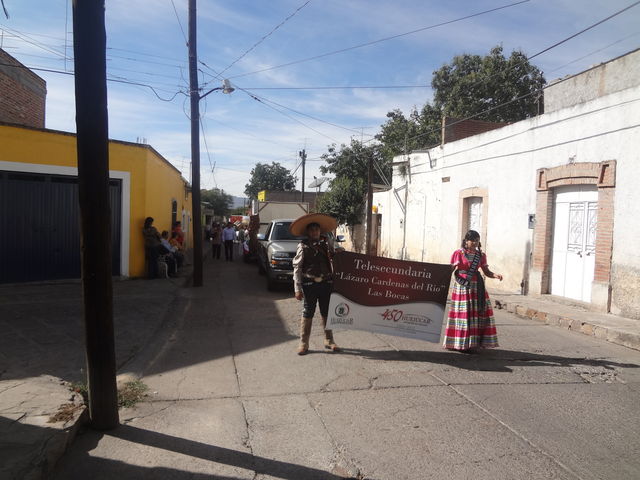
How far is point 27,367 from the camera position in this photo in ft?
17.4

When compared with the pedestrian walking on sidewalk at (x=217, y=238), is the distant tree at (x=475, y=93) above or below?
above

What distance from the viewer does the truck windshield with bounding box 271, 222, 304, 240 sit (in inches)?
520

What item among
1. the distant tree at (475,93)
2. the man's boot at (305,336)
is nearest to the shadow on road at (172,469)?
the man's boot at (305,336)

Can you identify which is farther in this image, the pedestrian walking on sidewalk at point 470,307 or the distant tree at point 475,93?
the distant tree at point 475,93

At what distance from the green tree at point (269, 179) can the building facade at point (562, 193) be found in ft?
179

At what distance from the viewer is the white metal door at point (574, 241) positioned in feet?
32.2

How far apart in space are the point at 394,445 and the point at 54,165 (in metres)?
10.3

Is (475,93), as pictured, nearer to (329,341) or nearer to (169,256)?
(169,256)

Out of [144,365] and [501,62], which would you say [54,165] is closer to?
[144,365]

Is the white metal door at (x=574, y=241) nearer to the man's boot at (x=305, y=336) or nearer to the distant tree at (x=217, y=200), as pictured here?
the man's boot at (x=305, y=336)

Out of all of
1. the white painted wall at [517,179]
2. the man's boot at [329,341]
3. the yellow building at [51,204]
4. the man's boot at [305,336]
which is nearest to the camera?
the man's boot at [305,336]

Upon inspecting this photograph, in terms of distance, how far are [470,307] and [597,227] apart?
4.79 metres

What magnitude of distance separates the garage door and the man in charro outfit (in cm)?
647

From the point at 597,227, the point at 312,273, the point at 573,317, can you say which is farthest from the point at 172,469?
the point at 597,227
